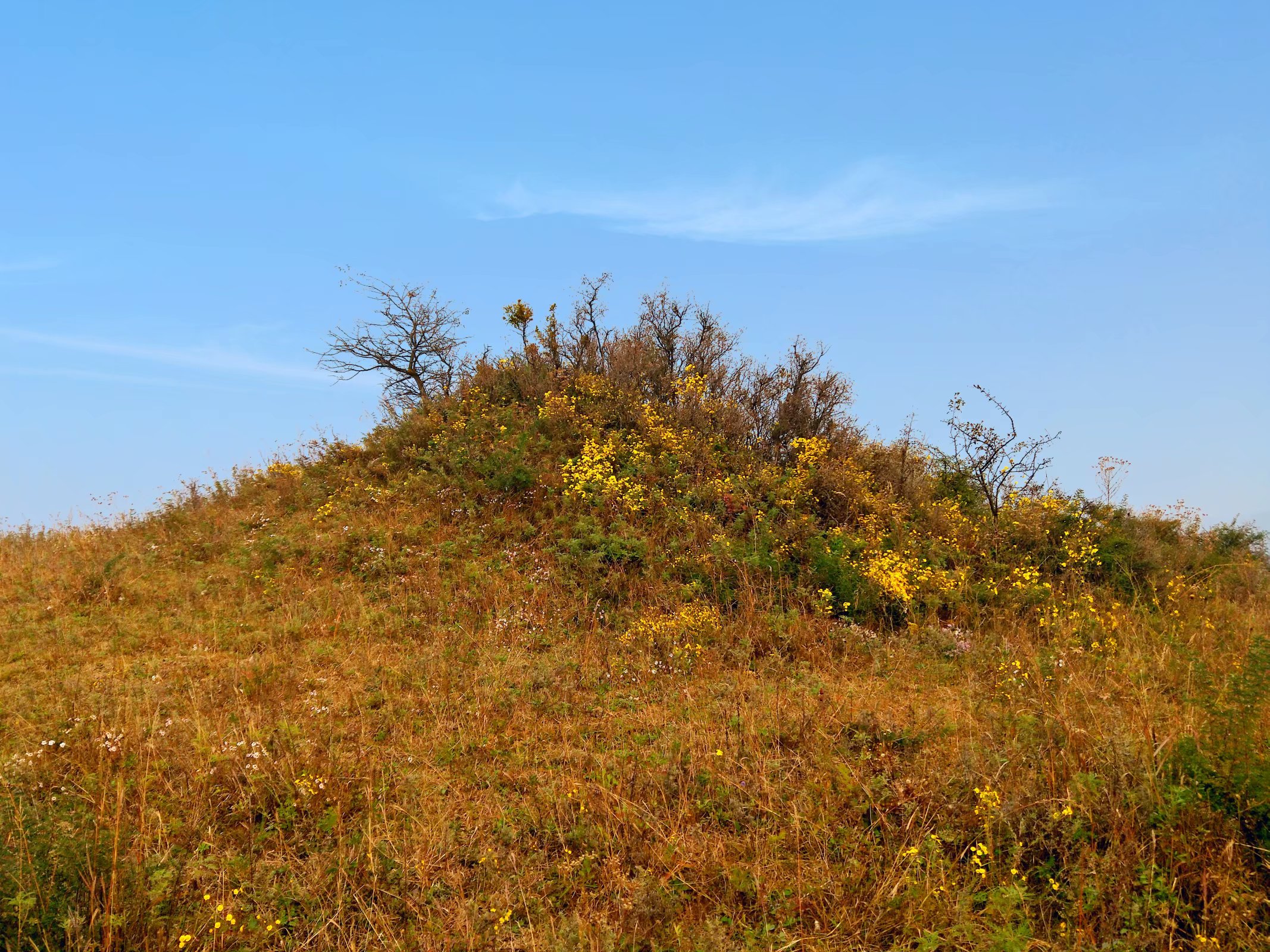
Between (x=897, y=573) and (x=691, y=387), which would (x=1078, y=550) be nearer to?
(x=897, y=573)

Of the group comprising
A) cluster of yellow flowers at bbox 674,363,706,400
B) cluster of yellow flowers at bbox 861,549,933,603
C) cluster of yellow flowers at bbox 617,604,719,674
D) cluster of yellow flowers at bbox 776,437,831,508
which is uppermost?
cluster of yellow flowers at bbox 674,363,706,400

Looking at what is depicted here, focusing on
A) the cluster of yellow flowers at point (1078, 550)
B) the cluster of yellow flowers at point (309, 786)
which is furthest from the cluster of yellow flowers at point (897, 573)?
the cluster of yellow flowers at point (309, 786)

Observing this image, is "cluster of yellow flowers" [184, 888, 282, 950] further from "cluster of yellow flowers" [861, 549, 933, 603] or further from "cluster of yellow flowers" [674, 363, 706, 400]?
"cluster of yellow flowers" [674, 363, 706, 400]

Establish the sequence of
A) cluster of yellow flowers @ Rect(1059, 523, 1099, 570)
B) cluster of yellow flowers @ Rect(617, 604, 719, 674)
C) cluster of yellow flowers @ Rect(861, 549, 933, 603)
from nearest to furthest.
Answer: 1. cluster of yellow flowers @ Rect(617, 604, 719, 674)
2. cluster of yellow flowers @ Rect(861, 549, 933, 603)
3. cluster of yellow flowers @ Rect(1059, 523, 1099, 570)

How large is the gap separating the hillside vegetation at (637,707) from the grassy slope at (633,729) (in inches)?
1.5

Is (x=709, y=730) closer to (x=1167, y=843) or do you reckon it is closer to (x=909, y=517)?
(x=1167, y=843)

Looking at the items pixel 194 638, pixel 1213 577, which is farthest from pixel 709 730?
pixel 1213 577

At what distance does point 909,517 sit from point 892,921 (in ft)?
31.2

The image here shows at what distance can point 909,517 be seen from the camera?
41.6 ft

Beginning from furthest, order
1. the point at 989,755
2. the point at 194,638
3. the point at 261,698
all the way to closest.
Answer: the point at 194,638 < the point at 261,698 < the point at 989,755

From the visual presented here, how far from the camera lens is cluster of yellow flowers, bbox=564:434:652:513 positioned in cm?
1226

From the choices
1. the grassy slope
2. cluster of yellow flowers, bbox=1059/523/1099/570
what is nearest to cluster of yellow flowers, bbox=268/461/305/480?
the grassy slope

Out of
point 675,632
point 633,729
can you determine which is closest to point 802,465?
point 675,632

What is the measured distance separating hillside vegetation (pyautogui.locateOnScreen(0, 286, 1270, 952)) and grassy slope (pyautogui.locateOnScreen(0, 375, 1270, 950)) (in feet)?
0.12
